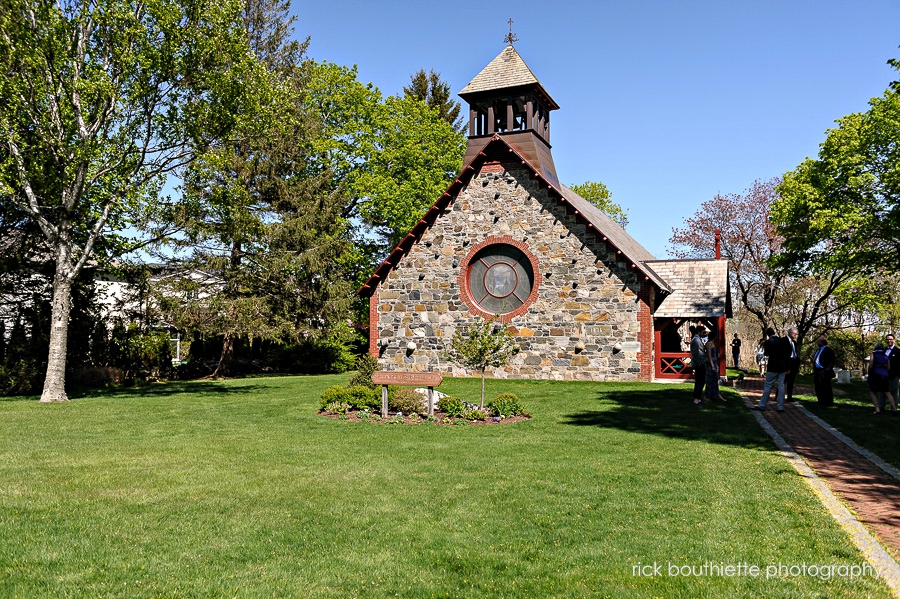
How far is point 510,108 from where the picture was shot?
26.7 m

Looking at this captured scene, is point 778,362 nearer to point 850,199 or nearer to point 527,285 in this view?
point 527,285

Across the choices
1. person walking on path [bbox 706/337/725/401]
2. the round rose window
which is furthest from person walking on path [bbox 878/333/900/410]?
the round rose window

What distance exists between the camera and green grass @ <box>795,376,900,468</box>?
10352 millimetres

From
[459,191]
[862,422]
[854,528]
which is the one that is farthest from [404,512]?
[459,191]

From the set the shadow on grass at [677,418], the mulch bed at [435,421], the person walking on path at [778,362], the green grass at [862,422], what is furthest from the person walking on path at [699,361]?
the mulch bed at [435,421]

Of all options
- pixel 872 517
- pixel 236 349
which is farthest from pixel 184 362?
pixel 872 517

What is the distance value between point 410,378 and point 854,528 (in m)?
9.03

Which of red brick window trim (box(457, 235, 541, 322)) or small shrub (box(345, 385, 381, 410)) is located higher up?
red brick window trim (box(457, 235, 541, 322))

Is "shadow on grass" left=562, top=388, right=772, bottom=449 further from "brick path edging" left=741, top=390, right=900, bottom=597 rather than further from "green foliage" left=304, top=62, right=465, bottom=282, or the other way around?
"green foliage" left=304, top=62, right=465, bottom=282

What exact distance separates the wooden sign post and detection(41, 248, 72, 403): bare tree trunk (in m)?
10.1

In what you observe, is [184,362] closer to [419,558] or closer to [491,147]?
[491,147]

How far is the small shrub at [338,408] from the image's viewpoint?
1466 cm

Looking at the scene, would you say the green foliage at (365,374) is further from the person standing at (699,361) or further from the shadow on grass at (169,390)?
the person standing at (699,361)

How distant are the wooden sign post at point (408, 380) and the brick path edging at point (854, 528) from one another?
21.7 feet
